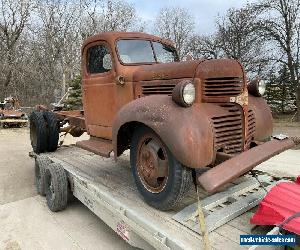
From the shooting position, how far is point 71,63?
28.7 metres

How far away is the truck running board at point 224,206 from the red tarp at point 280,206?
32cm

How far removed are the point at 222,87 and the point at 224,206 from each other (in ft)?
3.68

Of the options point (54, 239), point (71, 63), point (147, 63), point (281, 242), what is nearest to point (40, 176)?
point (54, 239)

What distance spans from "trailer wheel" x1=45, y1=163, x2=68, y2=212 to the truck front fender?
1570 mm

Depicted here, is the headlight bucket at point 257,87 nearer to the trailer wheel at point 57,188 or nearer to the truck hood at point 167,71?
the truck hood at point 167,71

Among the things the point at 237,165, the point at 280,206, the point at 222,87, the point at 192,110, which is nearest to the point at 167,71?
the point at 222,87

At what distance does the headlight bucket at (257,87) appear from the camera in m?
4.07

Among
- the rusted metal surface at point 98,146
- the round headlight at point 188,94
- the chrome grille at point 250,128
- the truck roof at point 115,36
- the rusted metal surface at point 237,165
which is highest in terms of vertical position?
the truck roof at point 115,36

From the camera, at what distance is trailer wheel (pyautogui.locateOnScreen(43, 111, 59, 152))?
20.2ft

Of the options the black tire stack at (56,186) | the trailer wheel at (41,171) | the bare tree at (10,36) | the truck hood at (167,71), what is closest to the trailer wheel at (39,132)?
the trailer wheel at (41,171)

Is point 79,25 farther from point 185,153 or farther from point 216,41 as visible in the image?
point 185,153

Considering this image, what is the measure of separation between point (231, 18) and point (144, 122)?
21931mm

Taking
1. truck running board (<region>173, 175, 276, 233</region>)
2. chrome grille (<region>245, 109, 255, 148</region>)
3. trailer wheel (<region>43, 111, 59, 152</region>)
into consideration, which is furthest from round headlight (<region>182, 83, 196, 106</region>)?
trailer wheel (<region>43, 111, 59, 152</region>)

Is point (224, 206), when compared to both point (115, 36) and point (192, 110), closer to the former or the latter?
point (192, 110)
